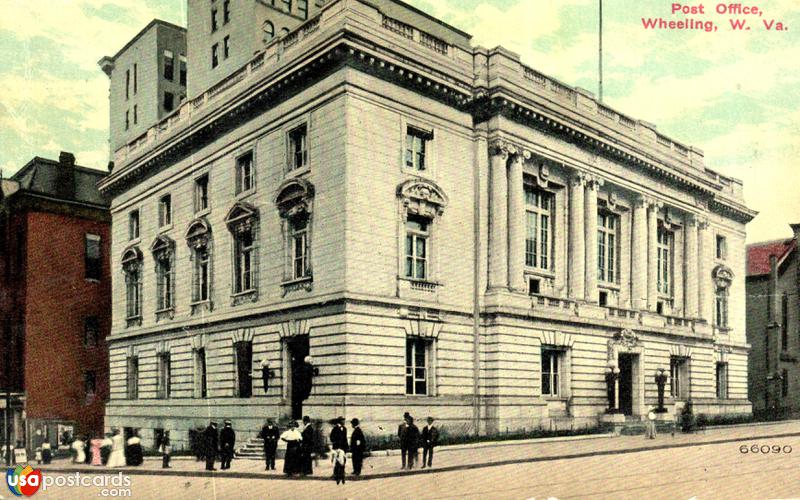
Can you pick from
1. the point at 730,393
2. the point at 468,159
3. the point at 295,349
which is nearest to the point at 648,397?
the point at 730,393

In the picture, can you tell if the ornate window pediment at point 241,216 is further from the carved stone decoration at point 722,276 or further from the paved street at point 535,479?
the carved stone decoration at point 722,276

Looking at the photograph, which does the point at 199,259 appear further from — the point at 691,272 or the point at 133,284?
the point at 691,272

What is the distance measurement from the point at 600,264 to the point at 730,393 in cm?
1388

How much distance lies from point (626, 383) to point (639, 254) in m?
6.11

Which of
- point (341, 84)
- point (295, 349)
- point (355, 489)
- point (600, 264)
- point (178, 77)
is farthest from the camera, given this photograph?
point (178, 77)

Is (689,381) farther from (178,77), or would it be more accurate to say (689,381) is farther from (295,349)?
(178,77)

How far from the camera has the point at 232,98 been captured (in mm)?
30250

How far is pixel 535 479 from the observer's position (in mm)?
19422

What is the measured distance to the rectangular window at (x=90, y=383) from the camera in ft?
105

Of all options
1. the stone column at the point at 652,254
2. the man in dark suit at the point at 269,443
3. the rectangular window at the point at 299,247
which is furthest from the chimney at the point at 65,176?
the stone column at the point at 652,254

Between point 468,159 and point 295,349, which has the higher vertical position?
point 468,159

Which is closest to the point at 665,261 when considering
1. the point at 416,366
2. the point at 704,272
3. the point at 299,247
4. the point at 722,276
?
Answer: the point at 704,272

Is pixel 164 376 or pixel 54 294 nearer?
pixel 54 294

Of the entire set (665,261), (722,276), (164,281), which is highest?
(665,261)
